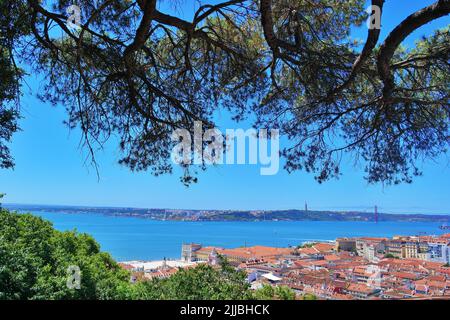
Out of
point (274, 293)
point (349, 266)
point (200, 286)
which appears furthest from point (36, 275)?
point (349, 266)

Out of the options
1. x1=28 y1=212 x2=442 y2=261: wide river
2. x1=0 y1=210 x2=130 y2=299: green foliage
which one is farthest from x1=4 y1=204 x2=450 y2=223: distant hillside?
x1=0 y1=210 x2=130 y2=299: green foliage

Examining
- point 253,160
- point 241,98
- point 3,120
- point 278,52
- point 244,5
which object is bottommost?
point 253,160

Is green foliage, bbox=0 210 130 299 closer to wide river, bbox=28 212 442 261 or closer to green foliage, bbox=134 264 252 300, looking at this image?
green foliage, bbox=134 264 252 300

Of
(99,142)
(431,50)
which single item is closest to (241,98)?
(99,142)

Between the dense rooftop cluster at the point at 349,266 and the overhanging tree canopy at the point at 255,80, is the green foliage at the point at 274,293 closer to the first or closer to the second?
the dense rooftop cluster at the point at 349,266

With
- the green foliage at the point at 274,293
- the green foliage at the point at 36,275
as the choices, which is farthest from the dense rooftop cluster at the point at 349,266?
the green foliage at the point at 36,275

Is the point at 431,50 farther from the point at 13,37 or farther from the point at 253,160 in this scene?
the point at 13,37
